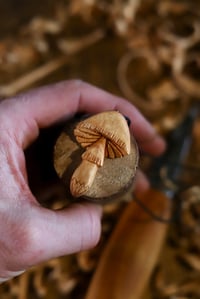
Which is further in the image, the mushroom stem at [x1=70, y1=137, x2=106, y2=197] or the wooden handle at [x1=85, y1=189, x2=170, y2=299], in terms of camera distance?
the wooden handle at [x1=85, y1=189, x2=170, y2=299]

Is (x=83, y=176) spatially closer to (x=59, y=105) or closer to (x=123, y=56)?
(x=59, y=105)

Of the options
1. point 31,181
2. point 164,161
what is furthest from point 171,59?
point 31,181

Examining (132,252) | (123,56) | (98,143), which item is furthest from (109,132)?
(123,56)

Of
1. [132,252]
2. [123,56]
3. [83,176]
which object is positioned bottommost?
[132,252]

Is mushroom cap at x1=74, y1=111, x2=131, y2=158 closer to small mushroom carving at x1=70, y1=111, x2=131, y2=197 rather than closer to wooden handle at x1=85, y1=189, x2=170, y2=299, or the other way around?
small mushroom carving at x1=70, y1=111, x2=131, y2=197

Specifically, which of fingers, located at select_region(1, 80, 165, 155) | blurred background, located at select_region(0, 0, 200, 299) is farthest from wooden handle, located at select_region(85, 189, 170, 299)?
fingers, located at select_region(1, 80, 165, 155)

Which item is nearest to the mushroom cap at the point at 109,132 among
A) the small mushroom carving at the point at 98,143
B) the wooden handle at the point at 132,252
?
the small mushroom carving at the point at 98,143

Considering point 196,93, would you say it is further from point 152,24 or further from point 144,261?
point 144,261
